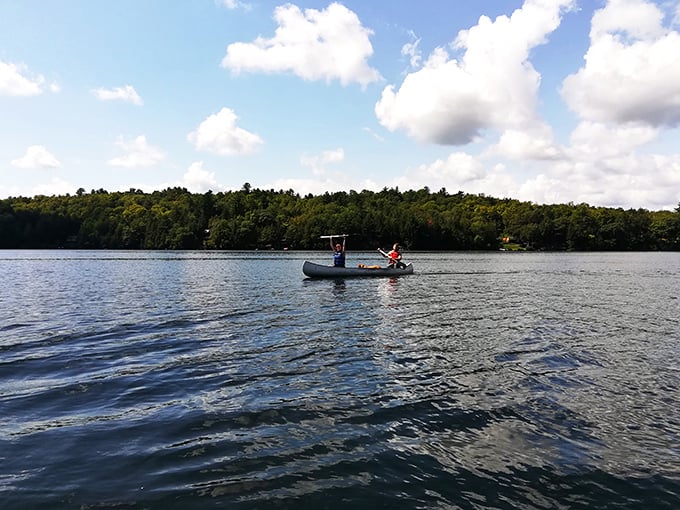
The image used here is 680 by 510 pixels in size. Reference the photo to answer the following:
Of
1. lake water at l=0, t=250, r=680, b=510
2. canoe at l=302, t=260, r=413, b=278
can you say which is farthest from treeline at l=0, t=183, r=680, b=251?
lake water at l=0, t=250, r=680, b=510

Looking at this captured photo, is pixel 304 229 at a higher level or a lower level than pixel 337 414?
higher

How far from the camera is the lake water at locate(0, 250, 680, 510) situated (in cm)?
705

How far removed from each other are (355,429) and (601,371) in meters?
7.98

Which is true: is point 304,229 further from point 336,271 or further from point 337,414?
point 337,414

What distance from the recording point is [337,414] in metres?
9.91

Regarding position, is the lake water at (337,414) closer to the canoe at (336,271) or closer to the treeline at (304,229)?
the canoe at (336,271)

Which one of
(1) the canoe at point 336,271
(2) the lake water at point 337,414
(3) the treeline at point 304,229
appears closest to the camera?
(2) the lake water at point 337,414

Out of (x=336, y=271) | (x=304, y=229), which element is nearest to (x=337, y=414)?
(x=336, y=271)

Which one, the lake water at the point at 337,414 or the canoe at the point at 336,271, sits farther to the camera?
the canoe at the point at 336,271

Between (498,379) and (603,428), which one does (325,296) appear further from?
(603,428)

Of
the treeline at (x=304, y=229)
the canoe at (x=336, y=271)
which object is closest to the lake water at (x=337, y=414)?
the canoe at (x=336, y=271)

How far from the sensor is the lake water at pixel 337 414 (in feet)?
23.1

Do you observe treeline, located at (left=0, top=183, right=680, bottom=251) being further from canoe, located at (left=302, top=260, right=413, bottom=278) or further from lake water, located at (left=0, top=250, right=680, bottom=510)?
lake water, located at (left=0, top=250, right=680, bottom=510)

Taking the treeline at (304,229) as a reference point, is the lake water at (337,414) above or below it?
below
